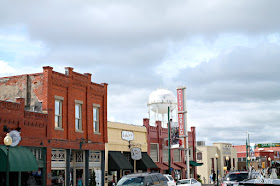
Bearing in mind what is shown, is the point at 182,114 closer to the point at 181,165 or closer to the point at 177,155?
the point at 177,155

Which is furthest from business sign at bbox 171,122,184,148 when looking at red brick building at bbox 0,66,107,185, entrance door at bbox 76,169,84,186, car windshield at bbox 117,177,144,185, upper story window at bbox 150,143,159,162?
car windshield at bbox 117,177,144,185

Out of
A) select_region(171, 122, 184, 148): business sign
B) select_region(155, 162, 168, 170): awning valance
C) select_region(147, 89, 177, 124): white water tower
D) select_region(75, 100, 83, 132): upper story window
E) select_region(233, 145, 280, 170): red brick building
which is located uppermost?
select_region(147, 89, 177, 124): white water tower

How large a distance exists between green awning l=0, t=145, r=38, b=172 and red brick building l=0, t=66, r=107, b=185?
762mm

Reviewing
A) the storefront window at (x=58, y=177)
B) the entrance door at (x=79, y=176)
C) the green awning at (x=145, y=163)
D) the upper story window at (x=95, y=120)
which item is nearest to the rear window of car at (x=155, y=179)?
the storefront window at (x=58, y=177)

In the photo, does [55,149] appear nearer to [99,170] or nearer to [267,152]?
[99,170]

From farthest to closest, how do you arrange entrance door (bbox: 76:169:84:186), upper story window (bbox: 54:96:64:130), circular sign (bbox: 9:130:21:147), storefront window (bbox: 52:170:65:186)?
entrance door (bbox: 76:169:84:186) → upper story window (bbox: 54:96:64:130) → storefront window (bbox: 52:170:65:186) → circular sign (bbox: 9:130:21:147)

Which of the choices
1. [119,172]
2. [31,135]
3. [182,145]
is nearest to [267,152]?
[182,145]

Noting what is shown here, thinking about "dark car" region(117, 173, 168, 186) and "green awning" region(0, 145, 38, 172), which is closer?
"dark car" region(117, 173, 168, 186)

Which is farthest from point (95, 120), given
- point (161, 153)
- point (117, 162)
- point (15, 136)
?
point (161, 153)

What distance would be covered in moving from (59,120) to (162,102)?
24586 mm

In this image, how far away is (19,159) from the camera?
2530cm

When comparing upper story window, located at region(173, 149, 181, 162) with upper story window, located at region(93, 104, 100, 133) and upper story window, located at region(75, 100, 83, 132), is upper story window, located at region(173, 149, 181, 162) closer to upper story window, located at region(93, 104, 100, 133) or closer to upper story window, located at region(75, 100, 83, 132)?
upper story window, located at region(93, 104, 100, 133)

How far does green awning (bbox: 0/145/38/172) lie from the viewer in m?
24.5

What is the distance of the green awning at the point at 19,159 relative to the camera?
80.4 feet
